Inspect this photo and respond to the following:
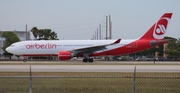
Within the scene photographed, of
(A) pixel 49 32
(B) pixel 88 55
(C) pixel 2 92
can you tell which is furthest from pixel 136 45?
(A) pixel 49 32

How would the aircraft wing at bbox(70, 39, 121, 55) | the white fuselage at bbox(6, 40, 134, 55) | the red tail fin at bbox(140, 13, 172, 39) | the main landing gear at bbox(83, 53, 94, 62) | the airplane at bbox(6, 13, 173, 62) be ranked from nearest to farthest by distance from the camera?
the aircraft wing at bbox(70, 39, 121, 55) → the main landing gear at bbox(83, 53, 94, 62) → the airplane at bbox(6, 13, 173, 62) → the red tail fin at bbox(140, 13, 172, 39) → the white fuselage at bbox(6, 40, 134, 55)

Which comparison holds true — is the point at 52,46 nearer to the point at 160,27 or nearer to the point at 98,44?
the point at 98,44

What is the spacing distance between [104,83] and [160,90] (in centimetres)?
Answer: 238

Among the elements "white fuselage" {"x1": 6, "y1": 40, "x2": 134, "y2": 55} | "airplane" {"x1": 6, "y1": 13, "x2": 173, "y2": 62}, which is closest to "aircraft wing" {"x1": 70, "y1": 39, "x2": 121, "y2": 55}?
"airplane" {"x1": 6, "y1": 13, "x2": 173, "y2": 62}

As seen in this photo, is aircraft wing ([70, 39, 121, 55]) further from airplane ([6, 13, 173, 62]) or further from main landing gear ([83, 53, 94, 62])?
main landing gear ([83, 53, 94, 62])

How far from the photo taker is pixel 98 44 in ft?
140

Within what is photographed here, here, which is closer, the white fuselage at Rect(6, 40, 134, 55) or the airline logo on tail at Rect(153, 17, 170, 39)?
the airline logo on tail at Rect(153, 17, 170, 39)

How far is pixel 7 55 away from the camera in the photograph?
79750mm

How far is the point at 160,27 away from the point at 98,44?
833cm

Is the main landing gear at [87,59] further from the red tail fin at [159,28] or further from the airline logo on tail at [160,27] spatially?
the airline logo on tail at [160,27]

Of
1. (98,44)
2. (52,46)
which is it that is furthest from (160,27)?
(52,46)

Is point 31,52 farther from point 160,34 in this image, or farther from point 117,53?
point 160,34

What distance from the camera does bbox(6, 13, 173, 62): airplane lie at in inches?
1667

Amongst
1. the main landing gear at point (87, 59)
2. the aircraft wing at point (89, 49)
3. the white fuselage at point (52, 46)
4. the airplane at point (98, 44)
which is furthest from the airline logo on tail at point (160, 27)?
the main landing gear at point (87, 59)
